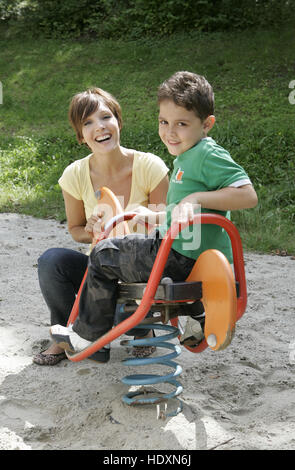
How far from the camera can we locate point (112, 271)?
220 cm

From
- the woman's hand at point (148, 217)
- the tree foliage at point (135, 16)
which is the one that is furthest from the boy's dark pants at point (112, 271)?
the tree foliage at point (135, 16)

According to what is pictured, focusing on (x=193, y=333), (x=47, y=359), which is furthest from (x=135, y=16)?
(x=193, y=333)

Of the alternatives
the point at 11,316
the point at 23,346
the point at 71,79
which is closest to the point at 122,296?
the point at 23,346

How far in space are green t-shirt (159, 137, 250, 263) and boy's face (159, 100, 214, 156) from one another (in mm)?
39

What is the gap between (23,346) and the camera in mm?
3188

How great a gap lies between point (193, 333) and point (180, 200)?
1.89 feet

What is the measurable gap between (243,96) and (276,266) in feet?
16.7

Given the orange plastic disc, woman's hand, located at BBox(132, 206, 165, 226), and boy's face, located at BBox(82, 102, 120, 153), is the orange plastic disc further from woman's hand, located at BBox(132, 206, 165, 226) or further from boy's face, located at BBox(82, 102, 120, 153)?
boy's face, located at BBox(82, 102, 120, 153)

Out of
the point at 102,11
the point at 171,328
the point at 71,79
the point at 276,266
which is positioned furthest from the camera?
the point at 102,11

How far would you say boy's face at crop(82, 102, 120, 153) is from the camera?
287 centimetres

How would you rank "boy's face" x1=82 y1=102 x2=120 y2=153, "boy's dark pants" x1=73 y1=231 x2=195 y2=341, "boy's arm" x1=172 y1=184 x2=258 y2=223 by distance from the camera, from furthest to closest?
"boy's face" x1=82 y1=102 x2=120 y2=153 < "boy's dark pants" x1=73 y1=231 x2=195 y2=341 < "boy's arm" x1=172 y1=184 x2=258 y2=223

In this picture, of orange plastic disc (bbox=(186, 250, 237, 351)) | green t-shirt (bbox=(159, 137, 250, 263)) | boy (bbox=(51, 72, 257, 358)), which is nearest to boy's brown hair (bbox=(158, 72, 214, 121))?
boy (bbox=(51, 72, 257, 358))

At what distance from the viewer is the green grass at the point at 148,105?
6602mm
